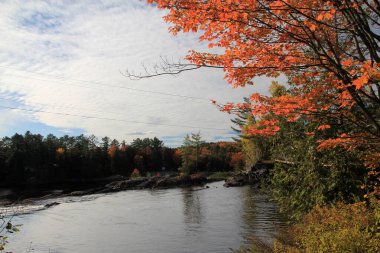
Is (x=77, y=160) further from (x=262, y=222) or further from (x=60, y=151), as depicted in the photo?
(x=262, y=222)

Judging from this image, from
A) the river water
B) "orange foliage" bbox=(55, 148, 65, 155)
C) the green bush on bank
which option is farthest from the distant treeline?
the green bush on bank

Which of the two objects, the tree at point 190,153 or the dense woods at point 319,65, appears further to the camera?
the tree at point 190,153

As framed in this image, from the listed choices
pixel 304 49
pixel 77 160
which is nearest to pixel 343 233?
pixel 304 49

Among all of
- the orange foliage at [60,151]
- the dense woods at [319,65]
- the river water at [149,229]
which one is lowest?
the river water at [149,229]

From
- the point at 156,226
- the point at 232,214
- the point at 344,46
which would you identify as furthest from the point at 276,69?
the point at 232,214

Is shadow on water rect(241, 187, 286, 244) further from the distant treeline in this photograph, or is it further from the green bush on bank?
the distant treeline

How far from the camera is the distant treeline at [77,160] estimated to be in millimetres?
90250

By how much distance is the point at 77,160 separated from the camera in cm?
10206

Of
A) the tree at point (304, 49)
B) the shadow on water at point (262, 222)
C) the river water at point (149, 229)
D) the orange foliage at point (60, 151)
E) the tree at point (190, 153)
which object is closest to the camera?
the tree at point (304, 49)

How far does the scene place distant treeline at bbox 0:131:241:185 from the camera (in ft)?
296

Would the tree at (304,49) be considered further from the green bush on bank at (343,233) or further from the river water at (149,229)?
the river water at (149,229)

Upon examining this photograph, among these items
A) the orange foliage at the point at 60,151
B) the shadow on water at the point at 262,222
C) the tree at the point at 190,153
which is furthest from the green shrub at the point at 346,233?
the orange foliage at the point at 60,151

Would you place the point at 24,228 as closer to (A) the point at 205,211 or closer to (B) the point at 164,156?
(A) the point at 205,211

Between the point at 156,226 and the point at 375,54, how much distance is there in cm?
1746
